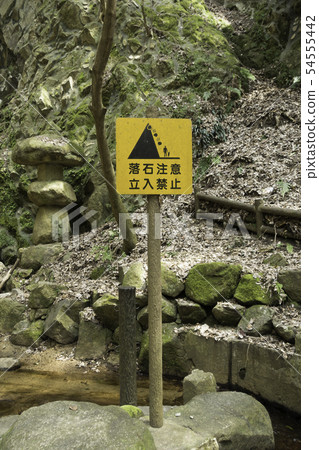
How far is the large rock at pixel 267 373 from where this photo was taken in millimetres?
3807

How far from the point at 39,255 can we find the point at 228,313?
5.14 metres

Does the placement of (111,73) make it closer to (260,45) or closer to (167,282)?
(260,45)

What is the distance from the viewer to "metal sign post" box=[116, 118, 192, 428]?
2715 millimetres

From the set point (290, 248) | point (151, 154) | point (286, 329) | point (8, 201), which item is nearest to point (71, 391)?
point (286, 329)

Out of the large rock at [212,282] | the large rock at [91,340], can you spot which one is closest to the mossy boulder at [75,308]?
the large rock at [91,340]

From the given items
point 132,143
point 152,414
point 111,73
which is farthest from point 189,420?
point 111,73

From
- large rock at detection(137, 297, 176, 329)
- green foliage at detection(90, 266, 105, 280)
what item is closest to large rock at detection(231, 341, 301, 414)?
large rock at detection(137, 297, 176, 329)

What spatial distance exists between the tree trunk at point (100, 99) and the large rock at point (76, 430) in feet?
14.8

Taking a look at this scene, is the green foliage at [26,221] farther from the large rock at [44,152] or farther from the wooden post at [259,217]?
the wooden post at [259,217]

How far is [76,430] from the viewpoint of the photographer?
7.43 ft

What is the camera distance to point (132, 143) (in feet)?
8.91

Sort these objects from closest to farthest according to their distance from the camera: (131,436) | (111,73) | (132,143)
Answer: (131,436)
(132,143)
(111,73)

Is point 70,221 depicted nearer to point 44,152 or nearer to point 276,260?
point 44,152
